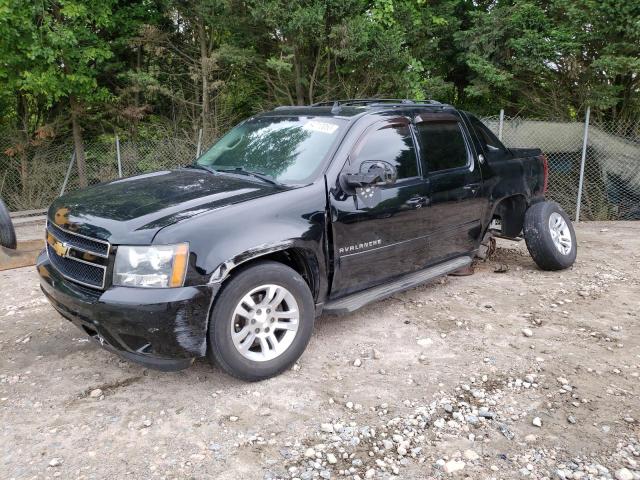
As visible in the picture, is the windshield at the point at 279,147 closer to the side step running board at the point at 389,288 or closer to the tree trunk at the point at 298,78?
the side step running board at the point at 389,288

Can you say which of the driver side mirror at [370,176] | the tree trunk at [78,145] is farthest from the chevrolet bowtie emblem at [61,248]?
the tree trunk at [78,145]

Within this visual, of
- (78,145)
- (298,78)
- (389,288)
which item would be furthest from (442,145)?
(78,145)

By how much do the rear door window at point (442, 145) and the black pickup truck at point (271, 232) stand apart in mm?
18

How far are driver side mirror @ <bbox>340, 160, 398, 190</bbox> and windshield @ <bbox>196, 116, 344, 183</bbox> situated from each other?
9.8 inches

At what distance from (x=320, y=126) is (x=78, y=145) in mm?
9530

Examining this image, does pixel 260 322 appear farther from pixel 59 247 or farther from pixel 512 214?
pixel 512 214

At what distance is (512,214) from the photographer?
598 cm

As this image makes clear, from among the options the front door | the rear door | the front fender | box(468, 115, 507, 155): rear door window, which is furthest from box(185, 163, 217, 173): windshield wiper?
box(468, 115, 507, 155): rear door window

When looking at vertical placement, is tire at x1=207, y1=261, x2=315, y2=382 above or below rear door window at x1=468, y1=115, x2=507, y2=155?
below

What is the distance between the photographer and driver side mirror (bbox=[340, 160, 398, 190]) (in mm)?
3793

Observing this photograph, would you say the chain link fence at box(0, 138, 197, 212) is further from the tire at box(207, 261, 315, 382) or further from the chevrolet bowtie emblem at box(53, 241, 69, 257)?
the tire at box(207, 261, 315, 382)

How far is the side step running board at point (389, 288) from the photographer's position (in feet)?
12.9

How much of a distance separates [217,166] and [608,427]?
3.34 m

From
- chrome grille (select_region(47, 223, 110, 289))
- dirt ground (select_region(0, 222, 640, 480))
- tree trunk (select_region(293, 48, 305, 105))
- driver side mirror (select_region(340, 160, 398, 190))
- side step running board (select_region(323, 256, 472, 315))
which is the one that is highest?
tree trunk (select_region(293, 48, 305, 105))
